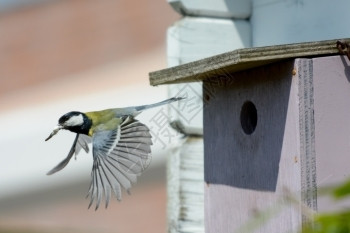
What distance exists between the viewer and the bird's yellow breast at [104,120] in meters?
1.84

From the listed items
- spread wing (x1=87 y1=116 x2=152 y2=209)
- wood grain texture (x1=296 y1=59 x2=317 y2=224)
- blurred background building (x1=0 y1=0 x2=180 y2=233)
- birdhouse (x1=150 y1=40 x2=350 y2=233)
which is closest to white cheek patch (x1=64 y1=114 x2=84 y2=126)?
spread wing (x1=87 y1=116 x2=152 y2=209)

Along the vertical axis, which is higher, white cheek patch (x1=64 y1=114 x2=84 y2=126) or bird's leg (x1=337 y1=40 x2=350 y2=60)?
bird's leg (x1=337 y1=40 x2=350 y2=60)

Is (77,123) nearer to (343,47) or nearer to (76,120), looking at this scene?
(76,120)

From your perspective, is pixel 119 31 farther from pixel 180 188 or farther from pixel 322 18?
pixel 322 18

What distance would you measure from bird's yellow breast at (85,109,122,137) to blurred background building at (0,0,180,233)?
160 cm

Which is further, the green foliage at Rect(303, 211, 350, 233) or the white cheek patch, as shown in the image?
the white cheek patch

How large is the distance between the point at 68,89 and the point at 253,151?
332 cm

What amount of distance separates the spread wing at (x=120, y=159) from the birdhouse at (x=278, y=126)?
0.13m

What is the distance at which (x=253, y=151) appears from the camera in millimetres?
1463

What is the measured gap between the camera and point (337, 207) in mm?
1374

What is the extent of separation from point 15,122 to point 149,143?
2.91 metres

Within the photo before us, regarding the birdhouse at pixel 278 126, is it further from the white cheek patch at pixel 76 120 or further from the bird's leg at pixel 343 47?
the white cheek patch at pixel 76 120

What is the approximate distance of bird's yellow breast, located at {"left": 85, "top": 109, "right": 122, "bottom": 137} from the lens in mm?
1842

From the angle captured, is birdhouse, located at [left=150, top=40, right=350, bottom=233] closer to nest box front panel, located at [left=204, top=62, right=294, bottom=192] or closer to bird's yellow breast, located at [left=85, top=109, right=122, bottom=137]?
nest box front panel, located at [left=204, top=62, right=294, bottom=192]
